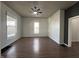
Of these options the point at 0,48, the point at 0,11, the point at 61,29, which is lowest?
the point at 0,48

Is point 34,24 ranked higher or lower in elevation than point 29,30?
higher

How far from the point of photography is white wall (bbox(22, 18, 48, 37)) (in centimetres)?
1286

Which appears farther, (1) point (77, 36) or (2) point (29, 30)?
(2) point (29, 30)

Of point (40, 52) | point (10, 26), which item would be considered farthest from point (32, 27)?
point (40, 52)

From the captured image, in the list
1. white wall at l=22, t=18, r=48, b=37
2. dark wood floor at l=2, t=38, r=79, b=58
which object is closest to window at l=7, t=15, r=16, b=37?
dark wood floor at l=2, t=38, r=79, b=58

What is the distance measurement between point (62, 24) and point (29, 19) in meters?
6.48

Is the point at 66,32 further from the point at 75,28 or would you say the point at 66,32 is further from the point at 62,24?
the point at 75,28

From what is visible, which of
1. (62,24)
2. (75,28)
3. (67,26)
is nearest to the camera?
(67,26)

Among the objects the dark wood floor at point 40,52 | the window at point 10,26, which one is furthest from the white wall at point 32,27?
the dark wood floor at point 40,52

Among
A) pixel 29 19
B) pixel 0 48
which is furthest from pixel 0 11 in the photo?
pixel 29 19

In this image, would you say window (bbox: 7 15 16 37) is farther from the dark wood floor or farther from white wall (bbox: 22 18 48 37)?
white wall (bbox: 22 18 48 37)

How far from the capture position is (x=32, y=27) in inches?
514

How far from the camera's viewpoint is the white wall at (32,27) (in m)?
12.9

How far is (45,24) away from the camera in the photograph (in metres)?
13.1
